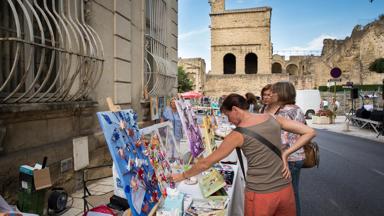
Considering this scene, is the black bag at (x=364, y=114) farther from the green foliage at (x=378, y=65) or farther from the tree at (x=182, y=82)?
the tree at (x=182, y=82)

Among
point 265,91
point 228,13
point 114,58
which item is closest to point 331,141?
point 265,91

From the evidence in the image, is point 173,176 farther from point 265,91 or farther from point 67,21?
point 67,21

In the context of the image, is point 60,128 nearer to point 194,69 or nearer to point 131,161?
point 131,161

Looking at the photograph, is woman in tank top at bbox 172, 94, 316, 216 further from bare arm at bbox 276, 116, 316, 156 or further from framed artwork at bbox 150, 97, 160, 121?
framed artwork at bbox 150, 97, 160, 121

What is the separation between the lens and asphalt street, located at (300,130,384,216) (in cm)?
460

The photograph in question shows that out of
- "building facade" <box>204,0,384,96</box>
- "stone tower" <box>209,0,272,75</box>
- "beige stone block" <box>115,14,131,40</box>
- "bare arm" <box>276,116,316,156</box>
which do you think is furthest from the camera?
"stone tower" <box>209,0,272,75</box>

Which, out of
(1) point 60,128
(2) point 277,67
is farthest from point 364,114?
(2) point 277,67

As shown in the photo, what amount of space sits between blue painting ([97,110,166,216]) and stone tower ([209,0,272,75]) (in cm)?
3597

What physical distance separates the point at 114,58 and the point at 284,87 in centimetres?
371

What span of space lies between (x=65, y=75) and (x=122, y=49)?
6.22ft

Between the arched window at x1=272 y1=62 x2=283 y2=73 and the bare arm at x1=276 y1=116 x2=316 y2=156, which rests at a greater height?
the arched window at x1=272 y1=62 x2=283 y2=73

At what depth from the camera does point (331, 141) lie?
11406 millimetres

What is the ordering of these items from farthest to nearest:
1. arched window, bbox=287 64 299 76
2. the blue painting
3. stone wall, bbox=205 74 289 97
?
arched window, bbox=287 64 299 76
stone wall, bbox=205 74 289 97
the blue painting

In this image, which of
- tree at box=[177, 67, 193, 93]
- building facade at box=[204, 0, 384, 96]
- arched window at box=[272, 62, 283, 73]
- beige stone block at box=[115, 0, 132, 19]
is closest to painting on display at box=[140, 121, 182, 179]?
beige stone block at box=[115, 0, 132, 19]
